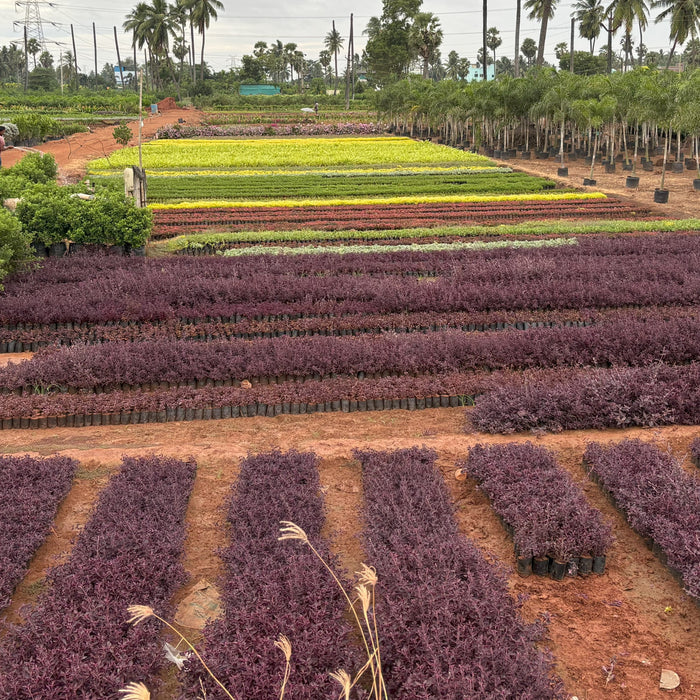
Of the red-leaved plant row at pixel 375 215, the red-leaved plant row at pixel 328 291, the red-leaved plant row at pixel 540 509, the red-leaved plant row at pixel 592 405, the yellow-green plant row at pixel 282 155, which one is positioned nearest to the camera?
the red-leaved plant row at pixel 540 509

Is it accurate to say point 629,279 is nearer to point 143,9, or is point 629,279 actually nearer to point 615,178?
point 615,178

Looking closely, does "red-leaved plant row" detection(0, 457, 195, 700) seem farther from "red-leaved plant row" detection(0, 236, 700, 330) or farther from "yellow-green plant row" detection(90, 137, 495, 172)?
"yellow-green plant row" detection(90, 137, 495, 172)

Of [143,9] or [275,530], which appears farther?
[143,9]

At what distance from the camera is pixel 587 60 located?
71.4 m

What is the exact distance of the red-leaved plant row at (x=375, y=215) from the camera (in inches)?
749

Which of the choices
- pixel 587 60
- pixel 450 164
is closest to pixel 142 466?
pixel 450 164

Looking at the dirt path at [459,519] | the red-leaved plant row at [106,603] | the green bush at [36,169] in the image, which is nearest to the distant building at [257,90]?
the green bush at [36,169]

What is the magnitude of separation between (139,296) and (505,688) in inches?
369

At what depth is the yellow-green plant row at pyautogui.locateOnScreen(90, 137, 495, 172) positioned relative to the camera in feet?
116

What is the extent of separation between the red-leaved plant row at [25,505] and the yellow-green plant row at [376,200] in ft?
57.0

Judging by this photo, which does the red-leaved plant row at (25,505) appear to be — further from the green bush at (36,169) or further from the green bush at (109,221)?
the green bush at (36,169)

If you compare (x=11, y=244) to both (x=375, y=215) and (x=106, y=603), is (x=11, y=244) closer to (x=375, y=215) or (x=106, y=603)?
(x=106, y=603)

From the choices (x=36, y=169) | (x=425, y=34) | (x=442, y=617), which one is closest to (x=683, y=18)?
(x=425, y=34)

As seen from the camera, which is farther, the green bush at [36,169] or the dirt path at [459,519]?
the green bush at [36,169]
